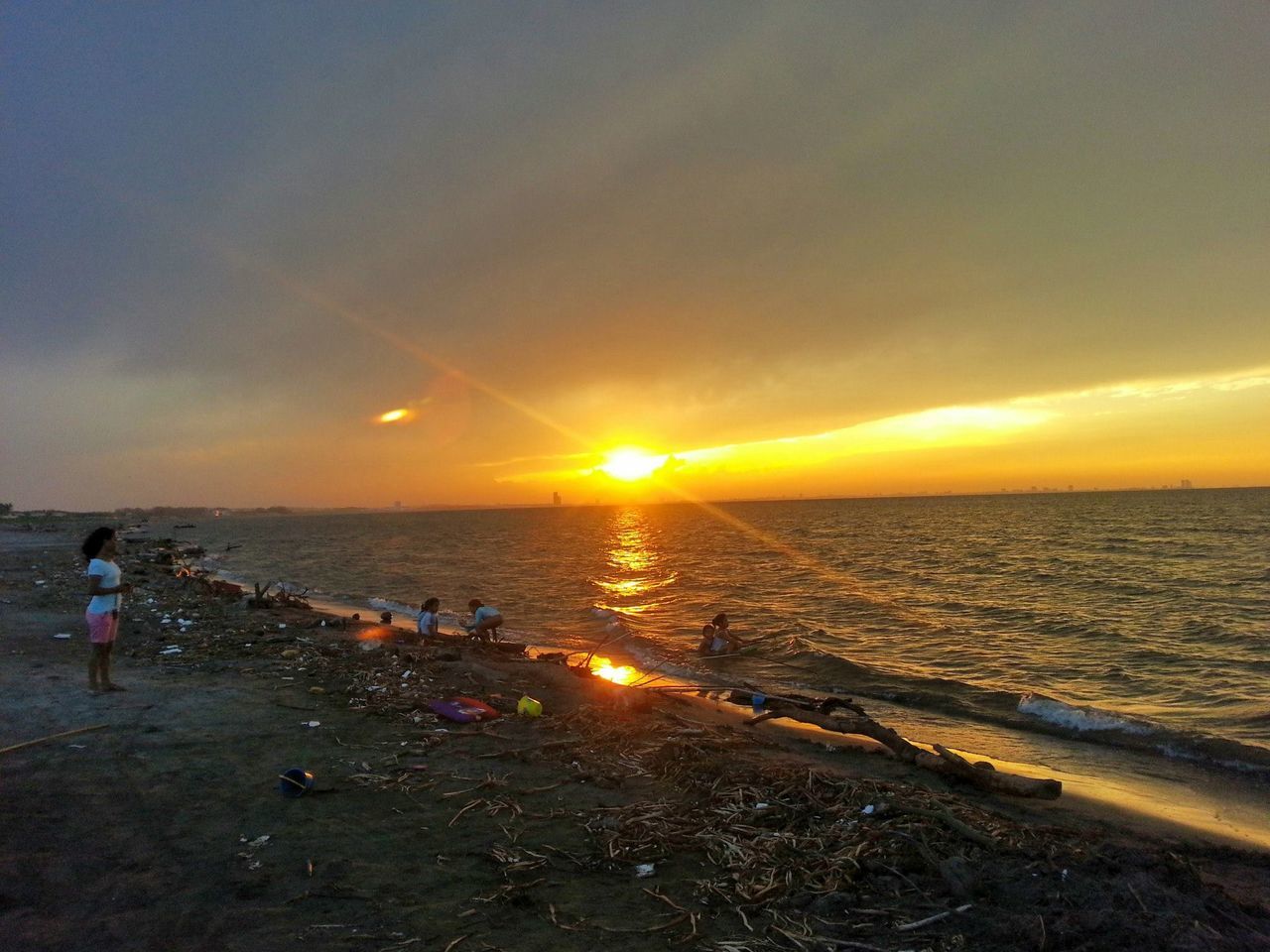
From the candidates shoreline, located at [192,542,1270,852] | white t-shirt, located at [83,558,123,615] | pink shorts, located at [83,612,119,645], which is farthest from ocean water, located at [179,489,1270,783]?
white t-shirt, located at [83,558,123,615]

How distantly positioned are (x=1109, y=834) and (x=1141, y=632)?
56.0ft

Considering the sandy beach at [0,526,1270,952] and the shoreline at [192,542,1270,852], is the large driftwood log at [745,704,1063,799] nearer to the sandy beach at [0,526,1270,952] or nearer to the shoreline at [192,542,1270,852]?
the sandy beach at [0,526,1270,952]

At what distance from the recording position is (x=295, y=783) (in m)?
6.41

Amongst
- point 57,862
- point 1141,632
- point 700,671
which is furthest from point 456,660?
point 1141,632

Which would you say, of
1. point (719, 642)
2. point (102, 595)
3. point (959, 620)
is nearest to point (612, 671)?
Result: point (719, 642)

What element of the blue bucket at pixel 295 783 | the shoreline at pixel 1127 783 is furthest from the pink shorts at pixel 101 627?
the shoreline at pixel 1127 783

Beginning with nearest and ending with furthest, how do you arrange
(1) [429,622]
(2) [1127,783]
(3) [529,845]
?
(3) [529,845] < (2) [1127,783] < (1) [429,622]

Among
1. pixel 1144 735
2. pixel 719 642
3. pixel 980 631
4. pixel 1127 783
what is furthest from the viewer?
pixel 980 631

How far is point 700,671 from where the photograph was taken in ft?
56.3

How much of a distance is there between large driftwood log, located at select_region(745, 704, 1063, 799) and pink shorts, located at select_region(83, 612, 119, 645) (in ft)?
32.8

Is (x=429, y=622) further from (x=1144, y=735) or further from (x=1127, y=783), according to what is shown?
(x=1144, y=735)

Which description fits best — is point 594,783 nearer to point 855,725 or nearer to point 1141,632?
point 855,725

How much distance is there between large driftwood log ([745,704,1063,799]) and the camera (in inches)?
312

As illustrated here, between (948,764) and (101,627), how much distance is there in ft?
38.5
